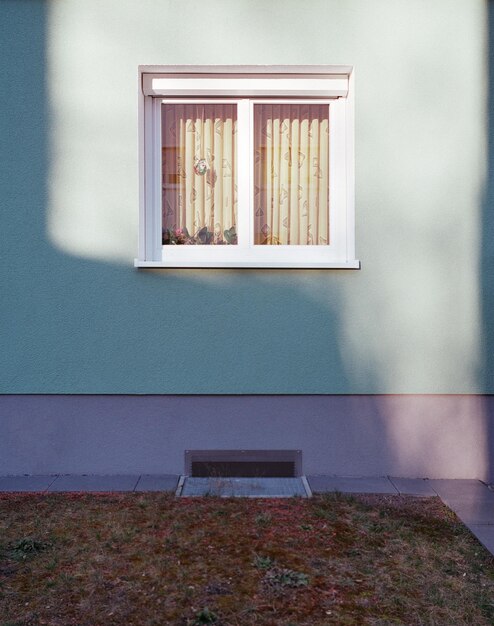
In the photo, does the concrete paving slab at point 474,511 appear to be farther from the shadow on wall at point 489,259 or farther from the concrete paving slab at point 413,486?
the shadow on wall at point 489,259

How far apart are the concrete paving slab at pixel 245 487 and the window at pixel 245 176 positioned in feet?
Answer: 5.70

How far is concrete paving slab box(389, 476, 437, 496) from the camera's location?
15.6 feet

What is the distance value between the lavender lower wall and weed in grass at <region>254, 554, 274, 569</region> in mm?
1598

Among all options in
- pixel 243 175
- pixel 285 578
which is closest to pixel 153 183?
pixel 243 175

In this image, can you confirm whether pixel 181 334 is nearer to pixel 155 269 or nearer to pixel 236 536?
pixel 155 269

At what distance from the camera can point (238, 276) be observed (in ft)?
16.6

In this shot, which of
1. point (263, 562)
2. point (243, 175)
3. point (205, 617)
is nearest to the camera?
point (205, 617)

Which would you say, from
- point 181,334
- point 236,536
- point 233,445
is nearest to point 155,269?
point 181,334

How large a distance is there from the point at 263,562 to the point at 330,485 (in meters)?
1.52

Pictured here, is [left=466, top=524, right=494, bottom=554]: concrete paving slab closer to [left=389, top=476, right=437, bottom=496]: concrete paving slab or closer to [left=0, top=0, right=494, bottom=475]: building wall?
[left=389, top=476, right=437, bottom=496]: concrete paving slab

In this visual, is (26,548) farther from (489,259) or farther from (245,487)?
(489,259)

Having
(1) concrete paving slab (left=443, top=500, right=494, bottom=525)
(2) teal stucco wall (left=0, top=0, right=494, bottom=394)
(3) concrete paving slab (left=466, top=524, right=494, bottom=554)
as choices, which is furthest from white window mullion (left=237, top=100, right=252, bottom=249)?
(3) concrete paving slab (left=466, top=524, right=494, bottom=554)

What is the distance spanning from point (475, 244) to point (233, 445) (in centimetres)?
249

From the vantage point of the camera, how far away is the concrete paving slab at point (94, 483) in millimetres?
4820
